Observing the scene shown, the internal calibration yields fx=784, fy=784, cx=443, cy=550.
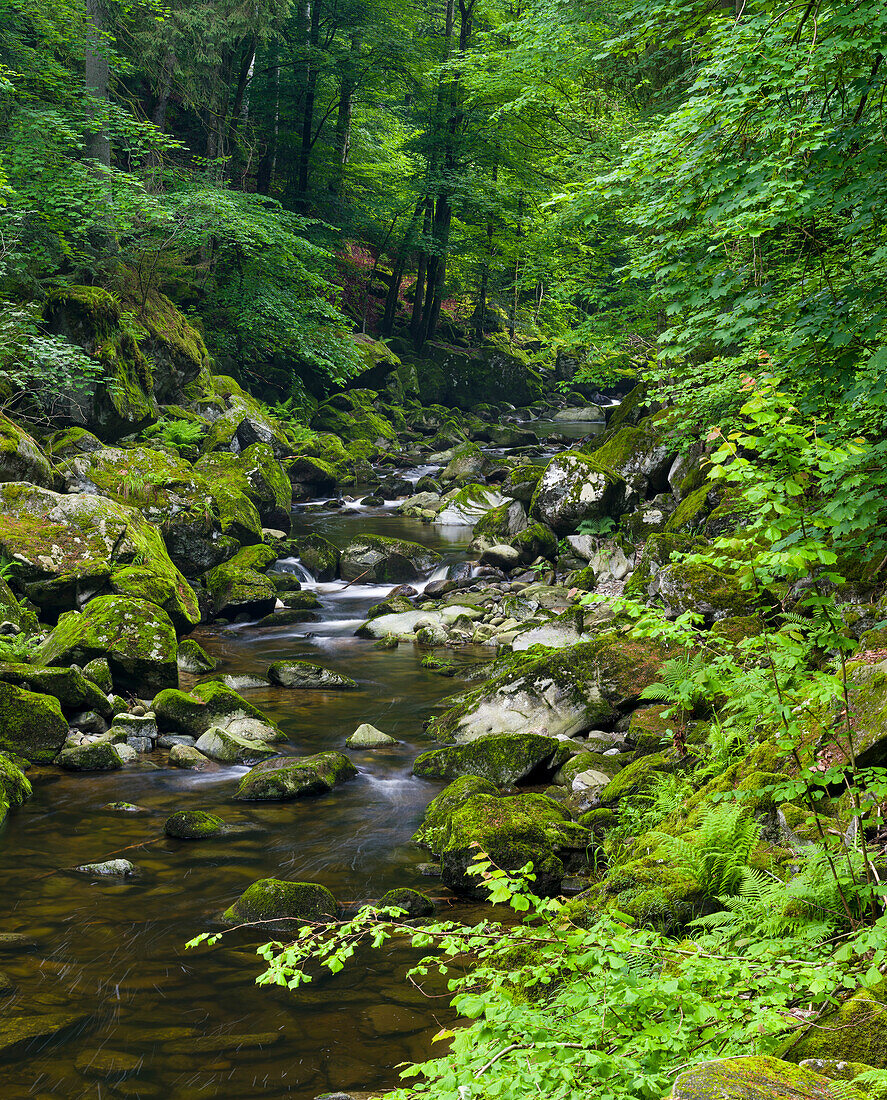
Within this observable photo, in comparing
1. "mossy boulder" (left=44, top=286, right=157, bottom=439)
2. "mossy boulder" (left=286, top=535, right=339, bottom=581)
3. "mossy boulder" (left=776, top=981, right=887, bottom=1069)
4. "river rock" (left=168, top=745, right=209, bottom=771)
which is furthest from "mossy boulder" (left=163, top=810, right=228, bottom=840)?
"mossy boulder" (left=44, top=286, right=157, bottom=439)

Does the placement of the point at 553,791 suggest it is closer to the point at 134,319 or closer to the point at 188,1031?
the point at 188,1031

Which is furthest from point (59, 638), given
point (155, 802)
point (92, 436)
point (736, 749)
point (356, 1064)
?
point (736, 749)

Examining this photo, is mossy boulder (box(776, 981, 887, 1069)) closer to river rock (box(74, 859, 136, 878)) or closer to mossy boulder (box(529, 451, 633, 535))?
river rock (box(74, 859, 136, 878))

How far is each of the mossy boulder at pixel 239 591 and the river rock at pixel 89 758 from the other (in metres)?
5.30

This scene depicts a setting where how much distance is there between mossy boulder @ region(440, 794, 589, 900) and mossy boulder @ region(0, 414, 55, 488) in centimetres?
884

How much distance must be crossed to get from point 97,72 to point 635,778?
17.3 meters

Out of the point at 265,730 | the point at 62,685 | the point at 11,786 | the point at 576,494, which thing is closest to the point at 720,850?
the point at 265,730

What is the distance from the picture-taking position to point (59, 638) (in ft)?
30.2

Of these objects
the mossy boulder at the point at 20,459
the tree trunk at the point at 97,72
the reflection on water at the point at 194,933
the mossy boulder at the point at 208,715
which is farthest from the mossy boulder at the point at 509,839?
the tree trunk at the point at 97,72

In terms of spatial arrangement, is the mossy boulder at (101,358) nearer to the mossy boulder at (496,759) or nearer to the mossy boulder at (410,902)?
the mossy boulder at (496,759)

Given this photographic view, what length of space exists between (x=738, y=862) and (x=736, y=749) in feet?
5.32

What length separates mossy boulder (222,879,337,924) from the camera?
5.35 meters

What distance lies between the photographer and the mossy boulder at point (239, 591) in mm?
13000

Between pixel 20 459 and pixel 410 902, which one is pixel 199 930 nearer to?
pixel 410 902
